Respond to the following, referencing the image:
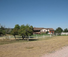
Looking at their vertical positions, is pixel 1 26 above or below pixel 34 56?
above

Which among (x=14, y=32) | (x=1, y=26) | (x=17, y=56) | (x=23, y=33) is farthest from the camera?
(x=1, y=26)

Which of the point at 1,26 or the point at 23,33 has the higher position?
the point at 1,26

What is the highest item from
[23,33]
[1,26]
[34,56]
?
[1,26]

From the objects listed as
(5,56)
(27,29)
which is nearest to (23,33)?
(27,29)

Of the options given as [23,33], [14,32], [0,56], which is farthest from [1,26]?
[0,56]

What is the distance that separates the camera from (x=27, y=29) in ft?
83.7

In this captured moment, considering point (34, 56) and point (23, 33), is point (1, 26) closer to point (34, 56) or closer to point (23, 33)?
point (23, 33)

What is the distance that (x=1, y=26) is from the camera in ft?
155

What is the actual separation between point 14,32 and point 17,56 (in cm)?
1902

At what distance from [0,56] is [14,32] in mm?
18720

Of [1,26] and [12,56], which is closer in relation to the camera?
[12,56]

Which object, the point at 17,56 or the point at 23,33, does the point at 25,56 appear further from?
the point at 23,33

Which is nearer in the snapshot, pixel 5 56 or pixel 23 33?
pixel 5 56

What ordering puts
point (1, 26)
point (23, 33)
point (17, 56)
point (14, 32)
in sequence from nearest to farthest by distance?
point (17, 56) < point (23, 33) < point (14, 32) < point (1, 26)
